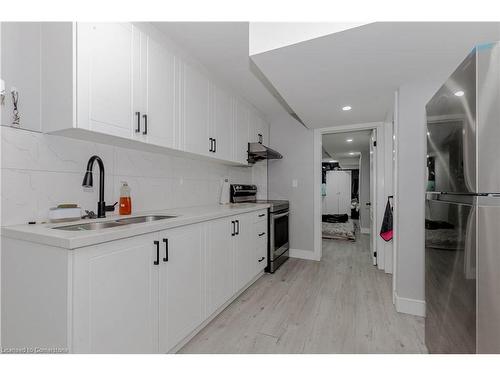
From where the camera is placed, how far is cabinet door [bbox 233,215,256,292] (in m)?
2.29

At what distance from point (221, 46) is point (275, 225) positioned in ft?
6.94

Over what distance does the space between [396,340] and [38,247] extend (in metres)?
2.27

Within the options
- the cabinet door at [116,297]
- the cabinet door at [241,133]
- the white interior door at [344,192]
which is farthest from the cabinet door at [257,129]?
the white interior door at [344,192]

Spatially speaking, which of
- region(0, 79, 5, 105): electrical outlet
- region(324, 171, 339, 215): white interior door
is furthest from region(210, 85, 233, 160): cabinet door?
region(324, 171, 339, 215): white interior door

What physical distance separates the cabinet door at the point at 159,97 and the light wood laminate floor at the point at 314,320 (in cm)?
152

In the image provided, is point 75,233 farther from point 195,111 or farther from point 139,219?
point 195,111

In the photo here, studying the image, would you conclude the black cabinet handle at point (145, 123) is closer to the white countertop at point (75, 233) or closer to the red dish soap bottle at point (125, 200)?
the red dish soap bottle at point (125, 200)

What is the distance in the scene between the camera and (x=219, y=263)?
200 centimetres

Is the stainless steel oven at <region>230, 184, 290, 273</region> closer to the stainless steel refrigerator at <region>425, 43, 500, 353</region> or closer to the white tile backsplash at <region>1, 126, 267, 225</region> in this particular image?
the white tile backsplash at <region>1, 126, 267, 225</region>

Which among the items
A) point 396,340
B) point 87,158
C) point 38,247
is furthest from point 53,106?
point 396,340

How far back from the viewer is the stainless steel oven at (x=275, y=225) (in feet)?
10.0

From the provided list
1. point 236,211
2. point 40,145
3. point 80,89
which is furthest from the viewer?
point 236,211

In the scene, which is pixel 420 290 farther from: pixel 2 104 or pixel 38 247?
pixel 2 104

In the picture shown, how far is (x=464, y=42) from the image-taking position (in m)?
1.47
